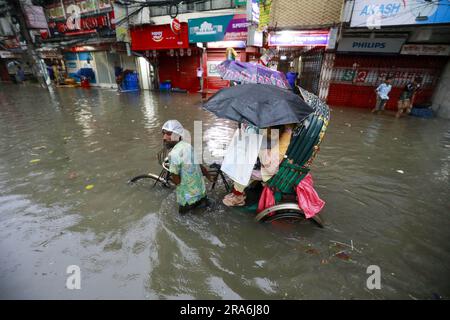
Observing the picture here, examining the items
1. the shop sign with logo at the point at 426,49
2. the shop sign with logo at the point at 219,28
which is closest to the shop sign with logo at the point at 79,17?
the shop sign with logo at the point at 219,28

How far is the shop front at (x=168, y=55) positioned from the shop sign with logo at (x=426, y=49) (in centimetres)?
1227

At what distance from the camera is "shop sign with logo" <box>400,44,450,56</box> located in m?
10.2

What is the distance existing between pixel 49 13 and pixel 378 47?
98.2 feet

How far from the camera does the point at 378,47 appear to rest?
36.3 ft

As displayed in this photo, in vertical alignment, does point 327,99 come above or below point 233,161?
below

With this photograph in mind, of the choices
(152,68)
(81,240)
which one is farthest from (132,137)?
(152,68)

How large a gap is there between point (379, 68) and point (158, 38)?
46.4ft

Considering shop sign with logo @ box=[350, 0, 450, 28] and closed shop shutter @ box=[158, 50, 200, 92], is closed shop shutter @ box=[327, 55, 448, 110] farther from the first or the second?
closed shop shutter @ box=[158, 50, 200, 92]

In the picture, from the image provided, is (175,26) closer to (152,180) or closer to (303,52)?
(303,52)

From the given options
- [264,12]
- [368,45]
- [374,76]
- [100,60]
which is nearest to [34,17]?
[100,60]

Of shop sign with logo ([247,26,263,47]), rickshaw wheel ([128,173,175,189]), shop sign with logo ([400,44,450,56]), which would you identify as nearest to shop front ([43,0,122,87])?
shop sign with logo ([247,26,263,47])

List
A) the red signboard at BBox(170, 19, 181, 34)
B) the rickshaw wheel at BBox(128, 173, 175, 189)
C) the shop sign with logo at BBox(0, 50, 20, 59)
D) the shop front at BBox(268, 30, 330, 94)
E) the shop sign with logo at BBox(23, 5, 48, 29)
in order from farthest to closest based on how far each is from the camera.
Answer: the shop sign with logo at BBox(0, 50, 20, 59) < the shop sign with logo at BBox(23, 5, 48, 29) < the red signboard at BBox(170, 19, 181, 34) < the shop front at BBox(268, 30, 330, 94) < the rickshaw wheel at BBox(128, 173, 175, 189)
